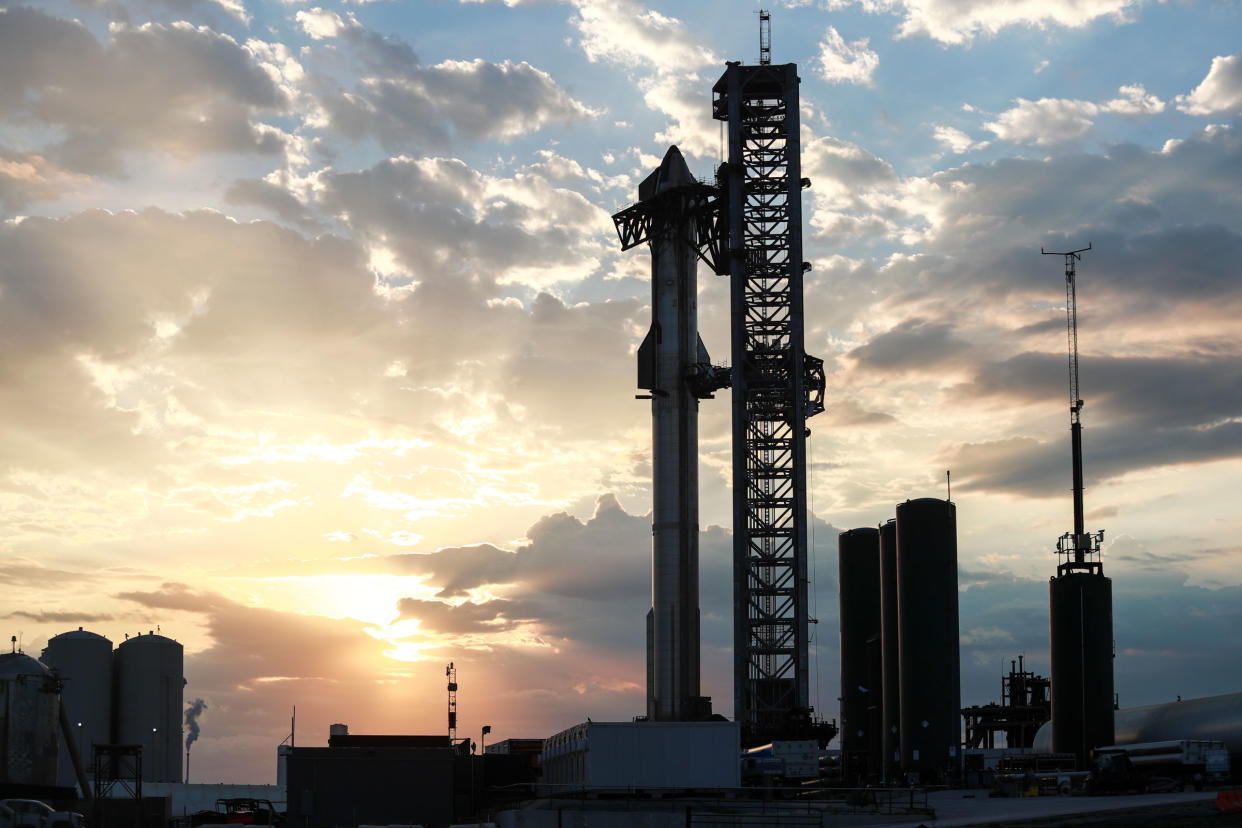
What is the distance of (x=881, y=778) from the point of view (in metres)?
98.5

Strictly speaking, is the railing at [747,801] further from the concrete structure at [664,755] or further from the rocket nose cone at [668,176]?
the rocket nose cone at [668,176]

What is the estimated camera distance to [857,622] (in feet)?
363

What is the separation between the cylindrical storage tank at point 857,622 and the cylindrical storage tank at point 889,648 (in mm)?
6208

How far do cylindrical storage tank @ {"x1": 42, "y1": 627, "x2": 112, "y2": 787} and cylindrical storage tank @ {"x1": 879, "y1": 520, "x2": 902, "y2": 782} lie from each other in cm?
5858

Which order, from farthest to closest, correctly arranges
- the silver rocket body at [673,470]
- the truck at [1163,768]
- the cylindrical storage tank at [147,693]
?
the cylindrical storage tank at [147,693], the silver rocket body at [673,470], the truck at [1163,768]

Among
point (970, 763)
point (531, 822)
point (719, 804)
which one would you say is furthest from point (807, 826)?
point (970, 763)

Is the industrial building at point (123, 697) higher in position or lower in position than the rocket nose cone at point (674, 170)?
lower

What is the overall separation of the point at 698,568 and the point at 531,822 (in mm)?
40012

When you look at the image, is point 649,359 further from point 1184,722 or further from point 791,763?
point 1184,722

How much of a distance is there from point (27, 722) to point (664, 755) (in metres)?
33.5

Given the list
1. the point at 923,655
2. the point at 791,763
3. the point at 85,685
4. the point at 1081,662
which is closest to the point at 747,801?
the point at 791,763

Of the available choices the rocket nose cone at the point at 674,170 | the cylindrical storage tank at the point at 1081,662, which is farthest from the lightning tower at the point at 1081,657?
the rocket nose cone at the point at 674,170

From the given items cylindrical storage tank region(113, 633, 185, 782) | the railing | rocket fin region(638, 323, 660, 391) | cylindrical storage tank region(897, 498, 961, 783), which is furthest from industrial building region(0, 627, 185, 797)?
cylindrical storage tank region(897, 498, 961, 783)

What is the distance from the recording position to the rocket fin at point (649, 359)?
10775 centimetres
